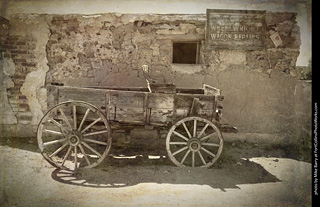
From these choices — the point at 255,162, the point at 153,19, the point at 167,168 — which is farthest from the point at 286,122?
the point at 153,19

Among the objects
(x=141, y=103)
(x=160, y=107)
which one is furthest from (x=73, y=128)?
(x=160, y=107)

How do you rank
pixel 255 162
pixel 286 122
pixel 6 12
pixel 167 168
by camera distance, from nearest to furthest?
pixel 167 168, pixel 255 162, pixel 6 12, pixel 286 122

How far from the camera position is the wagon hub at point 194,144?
3.51 m

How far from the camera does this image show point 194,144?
11.6 feet

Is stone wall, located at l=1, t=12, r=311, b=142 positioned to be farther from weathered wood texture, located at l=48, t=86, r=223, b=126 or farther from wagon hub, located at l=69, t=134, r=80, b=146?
wagon hub, located at l=69, t=134, r=80, b=146

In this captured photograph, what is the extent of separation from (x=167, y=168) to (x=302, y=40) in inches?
152

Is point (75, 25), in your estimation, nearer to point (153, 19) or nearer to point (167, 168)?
point (153, 19)

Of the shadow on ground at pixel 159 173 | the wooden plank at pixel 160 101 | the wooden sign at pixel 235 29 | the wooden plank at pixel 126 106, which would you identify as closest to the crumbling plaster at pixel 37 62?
the shadow on ground at pixel 159 173

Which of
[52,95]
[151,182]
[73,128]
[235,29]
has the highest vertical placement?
[235,29]

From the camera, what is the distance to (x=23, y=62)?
184 inches

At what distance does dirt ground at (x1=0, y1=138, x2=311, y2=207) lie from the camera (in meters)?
2.83

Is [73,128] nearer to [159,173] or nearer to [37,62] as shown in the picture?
[159,173]

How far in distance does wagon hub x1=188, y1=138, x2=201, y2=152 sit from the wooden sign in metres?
2.17

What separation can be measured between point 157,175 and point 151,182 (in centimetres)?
22
